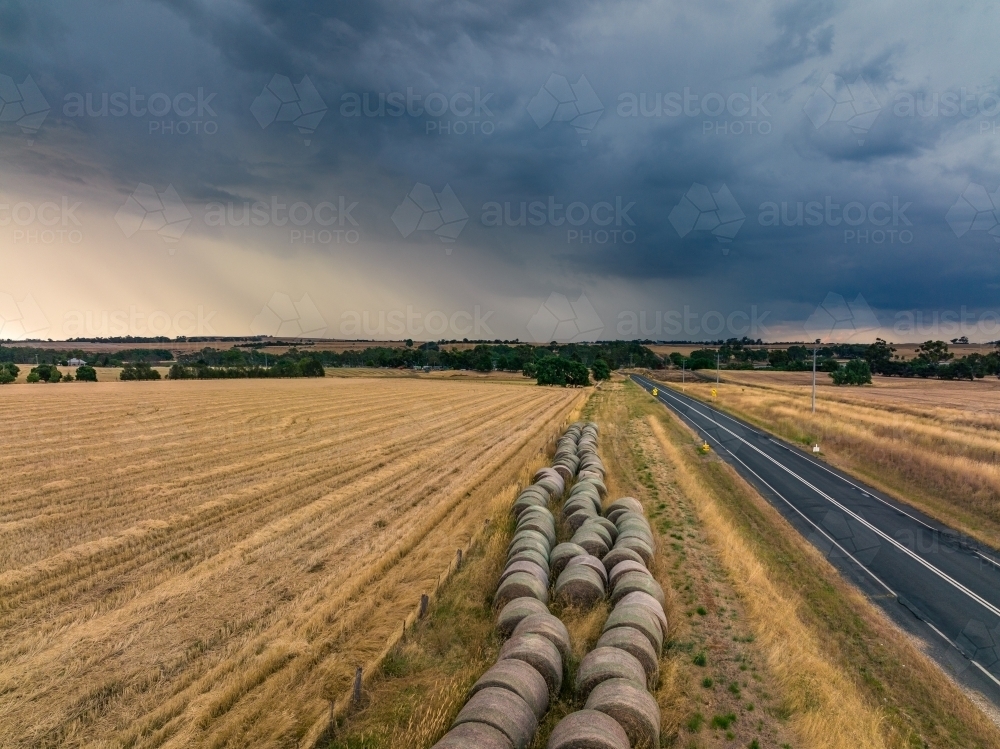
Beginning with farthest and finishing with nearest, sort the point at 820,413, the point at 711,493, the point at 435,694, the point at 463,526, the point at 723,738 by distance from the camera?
1. the point at 820,413
2. the point at 711,493
3. the point at 463,526
4. the point at 435,694
5. the point at 723,738

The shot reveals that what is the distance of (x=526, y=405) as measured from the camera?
66.7m

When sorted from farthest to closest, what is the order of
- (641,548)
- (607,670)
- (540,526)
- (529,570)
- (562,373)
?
(562,373), (540,526), (641,548), (529,570), (607,670)

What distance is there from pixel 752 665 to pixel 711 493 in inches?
621

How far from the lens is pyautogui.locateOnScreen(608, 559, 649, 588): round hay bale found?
44.7 ft

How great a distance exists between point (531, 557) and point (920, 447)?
34.6 metres

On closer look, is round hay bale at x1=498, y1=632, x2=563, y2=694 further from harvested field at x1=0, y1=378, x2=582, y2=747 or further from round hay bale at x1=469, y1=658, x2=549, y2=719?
harvested field at x1=0, y1=378, x2=582, y2=747

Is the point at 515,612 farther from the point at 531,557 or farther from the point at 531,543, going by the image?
the point at 531,543

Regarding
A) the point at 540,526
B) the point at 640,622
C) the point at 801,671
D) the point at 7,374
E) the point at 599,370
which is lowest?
the point at 801,671

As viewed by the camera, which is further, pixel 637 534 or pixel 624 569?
pixel 637 534

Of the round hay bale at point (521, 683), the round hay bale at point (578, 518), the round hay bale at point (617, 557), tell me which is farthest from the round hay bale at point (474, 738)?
the round hay bale at point (578, 518)

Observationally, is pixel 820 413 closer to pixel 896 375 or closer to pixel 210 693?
pixel 210 693

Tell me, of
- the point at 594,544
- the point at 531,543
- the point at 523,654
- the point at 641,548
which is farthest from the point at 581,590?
the point at 523,654

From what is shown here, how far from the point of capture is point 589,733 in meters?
7.69

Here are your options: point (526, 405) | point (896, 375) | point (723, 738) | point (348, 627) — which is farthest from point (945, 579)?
point (896, 375)
